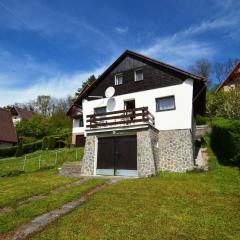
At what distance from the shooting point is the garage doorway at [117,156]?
1917cm

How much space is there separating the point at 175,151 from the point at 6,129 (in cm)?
3923

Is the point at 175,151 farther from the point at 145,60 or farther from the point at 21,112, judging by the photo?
the point at 21,112

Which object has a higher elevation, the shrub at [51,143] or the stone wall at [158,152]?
the shrub at [51,143]

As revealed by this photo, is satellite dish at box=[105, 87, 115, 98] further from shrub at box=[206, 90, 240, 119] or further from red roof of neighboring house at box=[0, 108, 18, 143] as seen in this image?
red roof of neighboring house at box=[0, 108, 18, 143]

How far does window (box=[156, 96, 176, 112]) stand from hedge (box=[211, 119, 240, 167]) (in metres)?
4.29

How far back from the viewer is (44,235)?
25.4ft

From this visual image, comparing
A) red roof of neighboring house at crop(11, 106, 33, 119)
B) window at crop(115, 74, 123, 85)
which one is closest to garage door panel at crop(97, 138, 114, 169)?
window at crop(115, 74, 123, 85)

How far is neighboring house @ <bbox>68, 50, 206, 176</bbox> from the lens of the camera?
18.9 meters

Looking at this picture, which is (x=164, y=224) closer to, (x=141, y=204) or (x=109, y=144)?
(x=141, y=204)

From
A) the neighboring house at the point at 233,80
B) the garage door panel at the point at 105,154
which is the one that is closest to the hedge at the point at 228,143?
the garage door panel at the point at 105,154

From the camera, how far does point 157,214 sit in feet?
31.4

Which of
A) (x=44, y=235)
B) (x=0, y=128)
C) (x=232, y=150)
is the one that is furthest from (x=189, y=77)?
(x=0, y=128)

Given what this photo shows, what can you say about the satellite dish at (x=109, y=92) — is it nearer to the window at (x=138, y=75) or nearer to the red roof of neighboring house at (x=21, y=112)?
the window at (x=138, y=75)

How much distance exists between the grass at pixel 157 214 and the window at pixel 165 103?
6.98 meters
